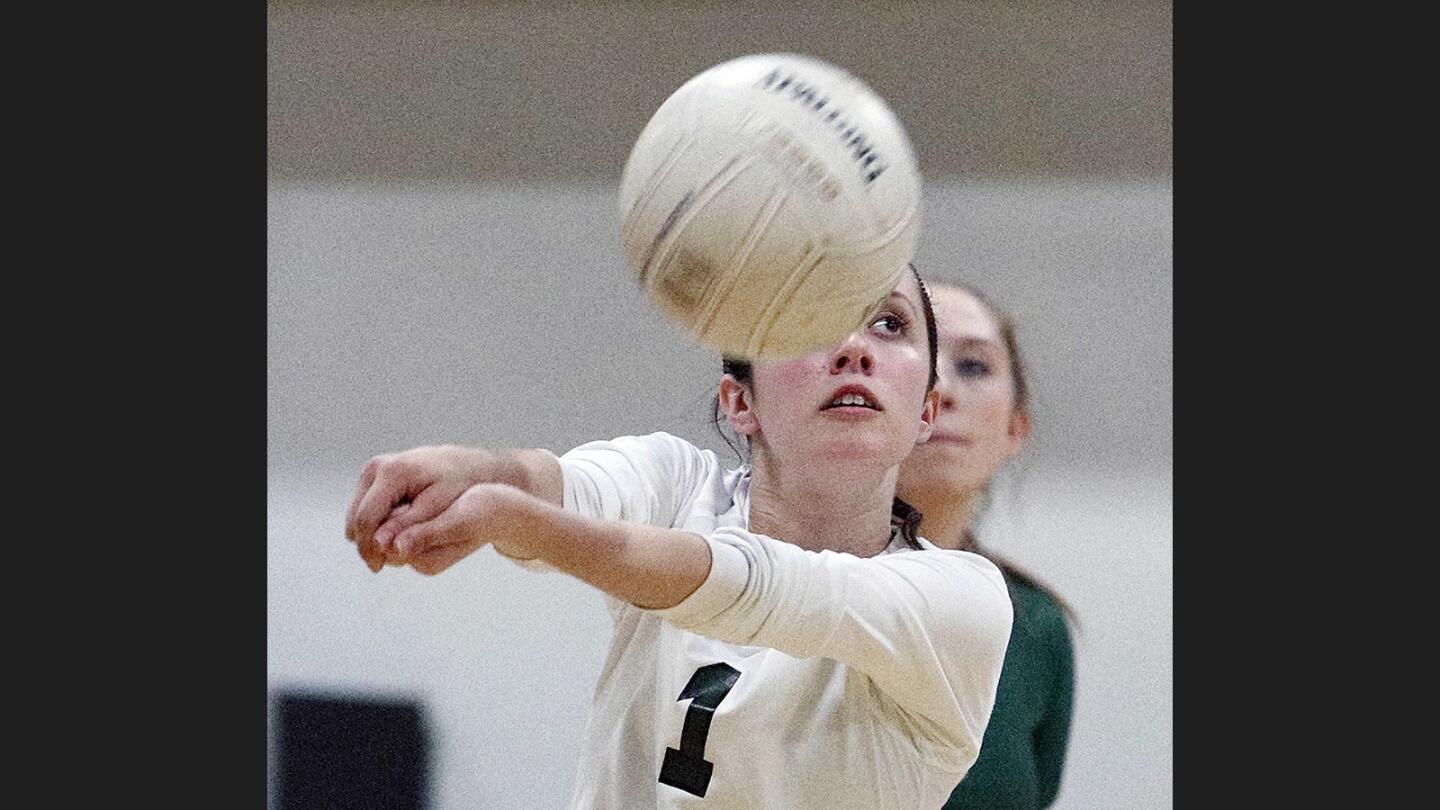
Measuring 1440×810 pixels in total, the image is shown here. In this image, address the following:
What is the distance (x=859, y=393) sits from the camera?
1.42 meters

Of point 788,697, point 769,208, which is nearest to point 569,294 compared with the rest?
point 788,697

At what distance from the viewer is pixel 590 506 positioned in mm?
1322

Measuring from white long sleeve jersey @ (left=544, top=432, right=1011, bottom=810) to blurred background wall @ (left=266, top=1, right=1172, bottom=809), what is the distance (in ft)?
2.98

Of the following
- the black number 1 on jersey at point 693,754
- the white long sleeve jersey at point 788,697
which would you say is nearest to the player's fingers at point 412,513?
the white long sleeve jersey at point 788,697

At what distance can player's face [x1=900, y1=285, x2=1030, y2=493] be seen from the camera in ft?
7.37

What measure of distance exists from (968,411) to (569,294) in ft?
2.01

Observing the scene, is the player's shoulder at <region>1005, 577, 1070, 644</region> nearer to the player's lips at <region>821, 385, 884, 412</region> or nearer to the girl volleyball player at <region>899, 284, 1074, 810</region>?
the girl volleyball player at <region>899, 284, 1074, 810</region>

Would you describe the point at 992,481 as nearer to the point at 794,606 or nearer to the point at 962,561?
the point at 962,561

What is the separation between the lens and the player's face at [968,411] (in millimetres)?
2246

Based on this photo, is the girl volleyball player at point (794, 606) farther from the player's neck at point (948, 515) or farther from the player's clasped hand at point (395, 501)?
the player's neck at point (948, 515)

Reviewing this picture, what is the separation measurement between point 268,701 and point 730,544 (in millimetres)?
1455

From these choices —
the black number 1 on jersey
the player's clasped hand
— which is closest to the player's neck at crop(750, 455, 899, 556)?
the black number 1 on jersey

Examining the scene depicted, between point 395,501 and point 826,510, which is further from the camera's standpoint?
point 826,510

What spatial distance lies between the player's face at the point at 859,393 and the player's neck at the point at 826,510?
0.08 feet
